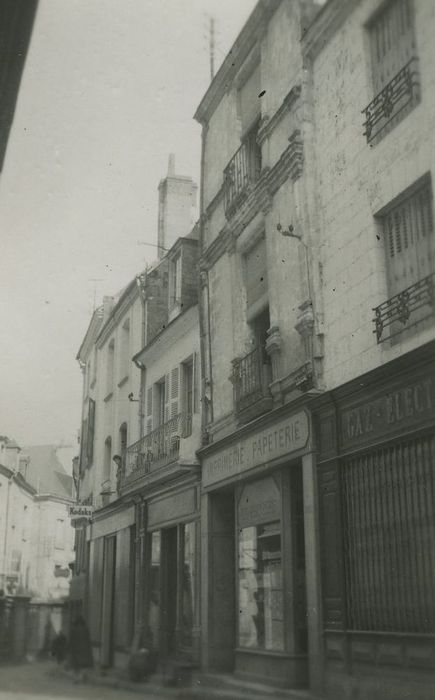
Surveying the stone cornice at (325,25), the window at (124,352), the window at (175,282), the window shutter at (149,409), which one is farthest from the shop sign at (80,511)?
the stone cornice at (325,25)

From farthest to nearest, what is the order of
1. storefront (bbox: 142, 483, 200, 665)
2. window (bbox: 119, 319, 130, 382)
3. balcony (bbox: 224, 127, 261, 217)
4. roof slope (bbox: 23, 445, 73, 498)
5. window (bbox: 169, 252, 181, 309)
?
1. roof slope (bbox: 23, 445, 73, 498)
2. window (bbox: 119, 319, 130, 382)
3. window (bbox: 169, 252, 181, 309)
4. storefront (bbox: 142, 483, 200, 665)
5. balcony (bbox: 224, 127, 261, 217)

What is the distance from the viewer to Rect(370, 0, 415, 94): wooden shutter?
8.88 meters

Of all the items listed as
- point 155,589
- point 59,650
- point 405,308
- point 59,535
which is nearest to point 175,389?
point 155,589

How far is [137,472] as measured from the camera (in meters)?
16.7

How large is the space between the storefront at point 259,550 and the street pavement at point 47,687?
4.76 feet

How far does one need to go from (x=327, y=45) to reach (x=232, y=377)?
16.9 ft

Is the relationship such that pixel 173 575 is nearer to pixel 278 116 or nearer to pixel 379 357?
pixel 379 357

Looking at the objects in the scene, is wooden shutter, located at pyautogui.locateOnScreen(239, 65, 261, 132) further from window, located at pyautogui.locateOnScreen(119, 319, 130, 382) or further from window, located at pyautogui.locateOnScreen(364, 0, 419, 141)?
window, located at pyautogui.locateOnScreen(119, 319, 130, 382)

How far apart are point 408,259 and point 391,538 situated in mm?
2999

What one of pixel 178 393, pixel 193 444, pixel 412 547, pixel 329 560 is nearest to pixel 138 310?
pixel 178 393

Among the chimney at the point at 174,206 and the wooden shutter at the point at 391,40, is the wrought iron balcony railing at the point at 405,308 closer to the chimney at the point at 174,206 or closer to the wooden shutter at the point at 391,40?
the wooden shutter at the point at 391,40

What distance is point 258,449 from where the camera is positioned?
1138cm

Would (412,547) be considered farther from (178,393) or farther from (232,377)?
(178,393)

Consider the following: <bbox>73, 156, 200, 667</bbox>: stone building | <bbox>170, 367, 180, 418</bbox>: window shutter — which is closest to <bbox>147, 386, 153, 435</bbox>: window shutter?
<bbox>73, 156, 200, 667</bbox>: stone building
